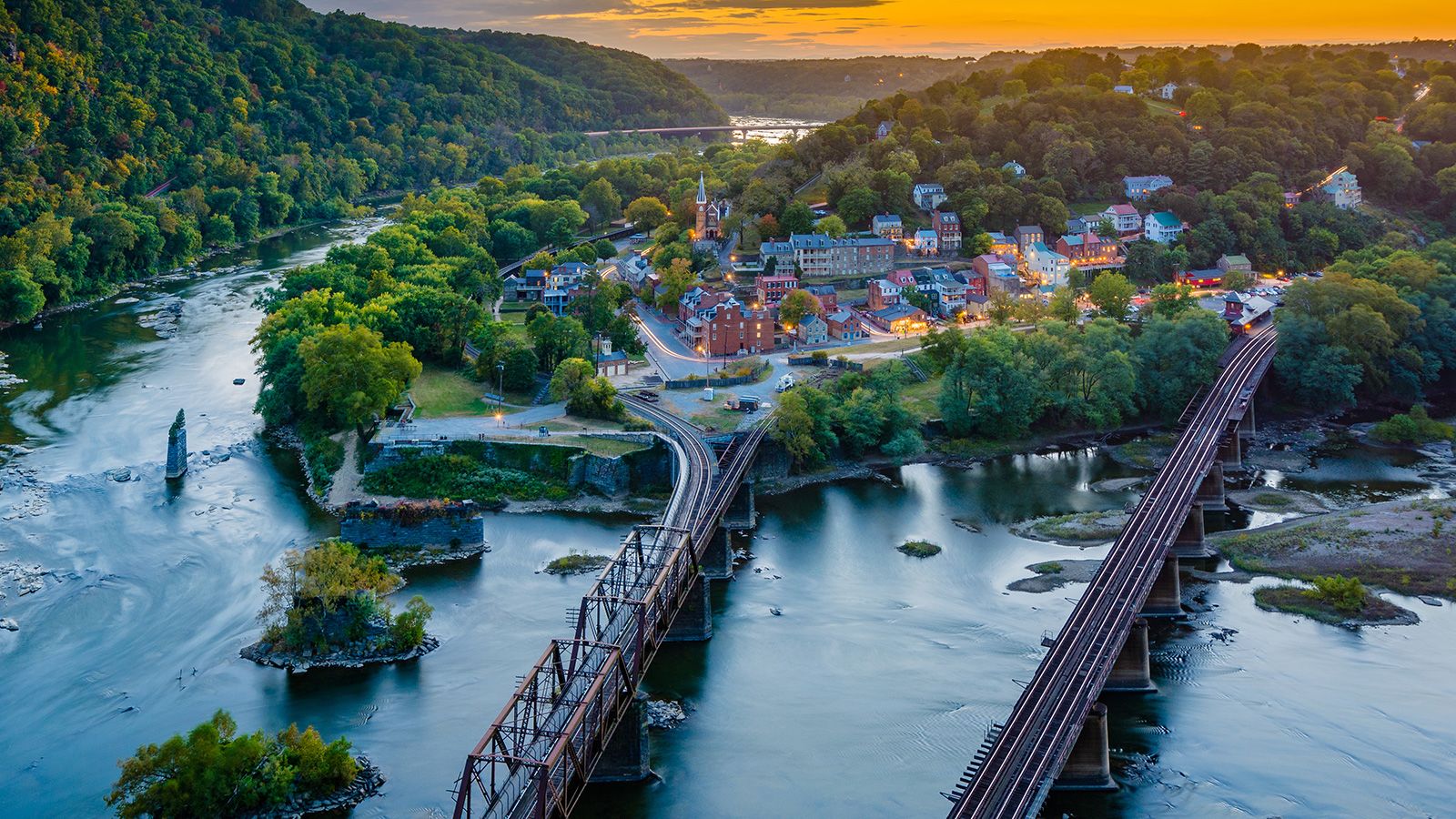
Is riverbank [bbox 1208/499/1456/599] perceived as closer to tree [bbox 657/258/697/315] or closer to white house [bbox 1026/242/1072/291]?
white house [bbox 1026/242/1072/291]

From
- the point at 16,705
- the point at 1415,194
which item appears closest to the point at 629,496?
the point at 16,705

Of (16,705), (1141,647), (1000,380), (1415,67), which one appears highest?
(1415,67)

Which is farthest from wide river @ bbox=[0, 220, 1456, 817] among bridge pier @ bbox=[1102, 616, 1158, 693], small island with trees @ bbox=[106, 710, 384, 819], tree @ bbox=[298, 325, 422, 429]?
tree @ bbox=[298, 325, 422, 429]

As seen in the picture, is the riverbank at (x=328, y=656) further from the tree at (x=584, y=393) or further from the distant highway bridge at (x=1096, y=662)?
the tree at (x=584, y=393)

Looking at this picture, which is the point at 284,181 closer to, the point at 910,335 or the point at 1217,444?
the point at 910,335

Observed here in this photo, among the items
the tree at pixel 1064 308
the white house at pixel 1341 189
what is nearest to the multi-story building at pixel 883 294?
the tree at pixel 1064 308
